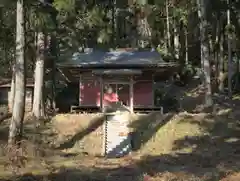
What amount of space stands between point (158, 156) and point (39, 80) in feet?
36.6

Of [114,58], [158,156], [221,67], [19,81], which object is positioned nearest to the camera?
[158,156]

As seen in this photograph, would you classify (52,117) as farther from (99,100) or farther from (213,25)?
(213,25)

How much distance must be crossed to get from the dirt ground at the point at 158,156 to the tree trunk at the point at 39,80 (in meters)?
1.04

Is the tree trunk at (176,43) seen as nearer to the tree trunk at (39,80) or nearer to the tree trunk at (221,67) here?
the tree trunk at (221,67)

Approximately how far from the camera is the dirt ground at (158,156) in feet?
34.3

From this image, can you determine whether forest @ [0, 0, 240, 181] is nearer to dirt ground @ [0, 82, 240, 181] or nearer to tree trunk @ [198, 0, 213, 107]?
tree trunk @ [198, 0, 213, 107]

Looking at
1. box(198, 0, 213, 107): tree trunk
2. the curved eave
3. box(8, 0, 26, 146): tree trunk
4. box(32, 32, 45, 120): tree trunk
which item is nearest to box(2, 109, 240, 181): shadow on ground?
box(8, 0, 26, 146): tree trunk

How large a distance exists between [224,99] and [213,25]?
8.65m

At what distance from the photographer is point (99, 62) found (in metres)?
29.2

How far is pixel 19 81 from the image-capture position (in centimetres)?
1603

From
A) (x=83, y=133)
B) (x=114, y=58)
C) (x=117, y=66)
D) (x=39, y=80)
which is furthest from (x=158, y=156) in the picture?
(x=114, y=58)

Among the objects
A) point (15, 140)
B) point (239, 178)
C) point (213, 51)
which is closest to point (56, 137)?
point (15, 140)

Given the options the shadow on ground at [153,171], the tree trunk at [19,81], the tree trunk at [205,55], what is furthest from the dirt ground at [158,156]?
the tree trunk at [205,55]

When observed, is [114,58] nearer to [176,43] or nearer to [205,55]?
[205,55]
